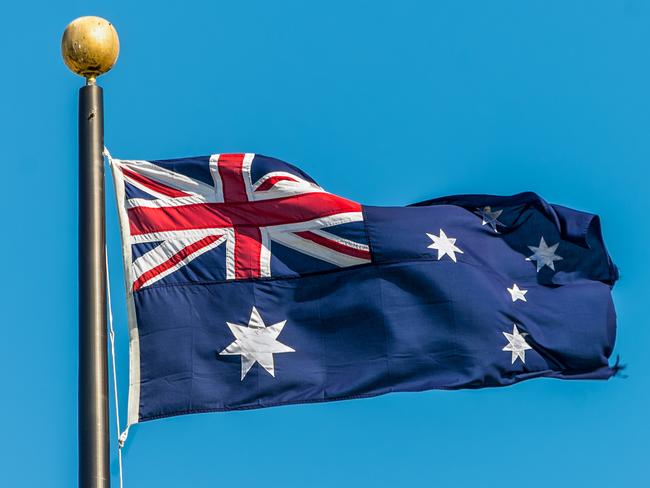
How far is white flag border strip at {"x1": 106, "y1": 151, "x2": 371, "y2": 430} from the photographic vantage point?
48.1 feet

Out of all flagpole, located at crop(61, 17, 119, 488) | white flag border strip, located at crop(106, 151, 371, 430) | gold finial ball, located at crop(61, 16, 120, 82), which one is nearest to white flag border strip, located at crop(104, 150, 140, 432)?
white flag border strip, located at crop(106, 151, 371, 430)

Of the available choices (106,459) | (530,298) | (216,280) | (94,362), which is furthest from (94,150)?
(530,298)

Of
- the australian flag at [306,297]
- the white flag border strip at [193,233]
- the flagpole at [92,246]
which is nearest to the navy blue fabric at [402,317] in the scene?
the australian flag at [306,297]

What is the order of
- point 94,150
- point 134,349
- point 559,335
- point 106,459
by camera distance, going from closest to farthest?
point 106,459 < point 94,150 < point 134,349 < point 559,335

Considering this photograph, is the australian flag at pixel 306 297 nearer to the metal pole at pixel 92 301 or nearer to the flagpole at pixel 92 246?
the flagpole at pixel 92 246

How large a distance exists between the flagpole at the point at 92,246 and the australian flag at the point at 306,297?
2.56 m

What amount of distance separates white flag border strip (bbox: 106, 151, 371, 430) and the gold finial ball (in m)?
1.59

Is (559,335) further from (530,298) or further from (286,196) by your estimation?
(286,196)

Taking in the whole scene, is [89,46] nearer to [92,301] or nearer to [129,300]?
[92,301]

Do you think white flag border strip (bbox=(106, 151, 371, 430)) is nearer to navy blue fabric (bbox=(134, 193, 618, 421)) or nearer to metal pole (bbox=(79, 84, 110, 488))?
navy blue fabric (bbox=(134, 193, 618, 421))

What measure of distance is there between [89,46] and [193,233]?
3.20m

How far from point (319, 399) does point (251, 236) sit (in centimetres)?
189

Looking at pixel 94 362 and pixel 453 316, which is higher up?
pixel 453 316

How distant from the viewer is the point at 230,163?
609 inches
